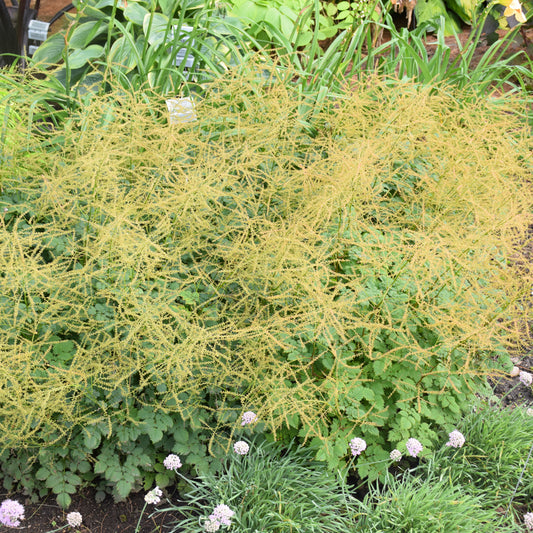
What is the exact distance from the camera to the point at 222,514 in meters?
1.75

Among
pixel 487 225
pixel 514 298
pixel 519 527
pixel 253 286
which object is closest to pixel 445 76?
pixel 487 225

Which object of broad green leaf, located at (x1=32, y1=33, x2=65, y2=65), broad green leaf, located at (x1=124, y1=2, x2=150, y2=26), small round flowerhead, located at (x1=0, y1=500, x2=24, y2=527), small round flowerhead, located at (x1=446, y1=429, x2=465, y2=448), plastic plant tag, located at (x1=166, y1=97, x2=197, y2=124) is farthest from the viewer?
broad green leaf, located at (x1=32, y1=33, x2=65, y2=65)

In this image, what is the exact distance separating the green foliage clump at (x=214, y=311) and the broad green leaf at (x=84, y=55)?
1.16 meters

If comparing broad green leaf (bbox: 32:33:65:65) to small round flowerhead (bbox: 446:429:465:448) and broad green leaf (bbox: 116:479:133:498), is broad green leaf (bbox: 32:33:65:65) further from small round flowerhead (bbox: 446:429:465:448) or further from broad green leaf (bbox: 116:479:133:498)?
small round flowerhead (bbox: 446:429:465:448)

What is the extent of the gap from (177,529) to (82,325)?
790 mm

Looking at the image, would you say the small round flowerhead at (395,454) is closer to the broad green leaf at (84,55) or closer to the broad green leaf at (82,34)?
the broad green leaf at (84,55)

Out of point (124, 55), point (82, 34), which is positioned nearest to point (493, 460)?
point (124, 55)

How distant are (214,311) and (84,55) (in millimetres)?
2248

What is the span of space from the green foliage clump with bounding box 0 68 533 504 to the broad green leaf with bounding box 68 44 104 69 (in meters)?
1.16

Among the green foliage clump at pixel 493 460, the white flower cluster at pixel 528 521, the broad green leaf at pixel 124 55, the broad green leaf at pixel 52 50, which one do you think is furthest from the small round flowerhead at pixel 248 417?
the broad green leaf at pixel 52 50

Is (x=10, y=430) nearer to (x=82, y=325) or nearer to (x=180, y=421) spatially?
(x=82, y=325)

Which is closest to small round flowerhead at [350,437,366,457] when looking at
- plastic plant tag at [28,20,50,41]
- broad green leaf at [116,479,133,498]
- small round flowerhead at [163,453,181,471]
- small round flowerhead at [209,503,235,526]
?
small round flowerhead at [209,503,235,526]

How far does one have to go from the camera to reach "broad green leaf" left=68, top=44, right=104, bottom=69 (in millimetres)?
3354

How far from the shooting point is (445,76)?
355 cm
